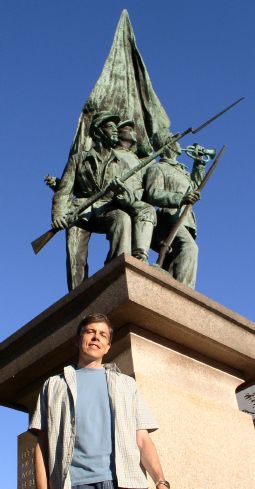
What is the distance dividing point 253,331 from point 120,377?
2573mm

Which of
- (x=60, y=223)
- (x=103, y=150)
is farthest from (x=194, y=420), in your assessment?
(x=103, y=150)

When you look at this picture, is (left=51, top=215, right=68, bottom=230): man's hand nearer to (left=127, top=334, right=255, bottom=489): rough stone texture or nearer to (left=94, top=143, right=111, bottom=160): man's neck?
(left=94, top=143, right=111, bottom=160): man's neck

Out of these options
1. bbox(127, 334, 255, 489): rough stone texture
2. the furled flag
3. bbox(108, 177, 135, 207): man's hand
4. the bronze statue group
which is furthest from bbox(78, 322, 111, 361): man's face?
the furled flag

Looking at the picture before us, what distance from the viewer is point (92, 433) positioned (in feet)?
8.80

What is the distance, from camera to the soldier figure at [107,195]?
18.7 ft

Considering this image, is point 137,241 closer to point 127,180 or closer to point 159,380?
point 127,180

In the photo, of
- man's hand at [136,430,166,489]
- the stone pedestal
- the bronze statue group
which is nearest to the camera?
man's hand at [136,430,166,489]

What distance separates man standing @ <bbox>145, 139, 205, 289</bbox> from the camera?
5.83 meters

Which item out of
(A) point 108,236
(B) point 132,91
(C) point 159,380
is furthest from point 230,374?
(B) point 132,91

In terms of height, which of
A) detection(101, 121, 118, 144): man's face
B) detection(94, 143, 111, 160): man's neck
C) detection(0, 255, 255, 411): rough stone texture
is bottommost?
detection(0, 255, 255, 411): rough stone texture

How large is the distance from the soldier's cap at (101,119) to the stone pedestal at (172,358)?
2.45 m

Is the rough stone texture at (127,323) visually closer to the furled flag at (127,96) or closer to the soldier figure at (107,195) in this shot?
the soldier figure at (107,195)

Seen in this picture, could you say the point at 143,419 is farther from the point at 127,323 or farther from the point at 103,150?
the point at 103,150

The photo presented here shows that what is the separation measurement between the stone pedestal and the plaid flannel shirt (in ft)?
4.41
